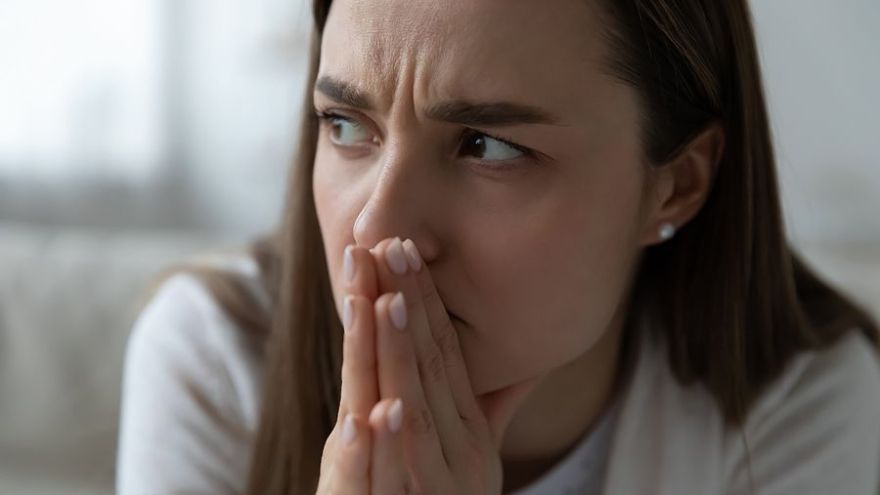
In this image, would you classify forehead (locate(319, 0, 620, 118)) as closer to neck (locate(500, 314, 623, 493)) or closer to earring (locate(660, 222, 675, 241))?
earring (locate(660, 222, 675, 241))

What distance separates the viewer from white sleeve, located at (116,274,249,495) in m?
1.17

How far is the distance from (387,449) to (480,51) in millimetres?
349

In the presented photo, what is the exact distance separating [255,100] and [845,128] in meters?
1.12

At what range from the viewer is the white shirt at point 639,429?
1187 millimetres

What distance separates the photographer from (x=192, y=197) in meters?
2.11

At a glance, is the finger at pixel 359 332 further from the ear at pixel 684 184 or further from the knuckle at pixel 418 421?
the ear at pixel 684 184

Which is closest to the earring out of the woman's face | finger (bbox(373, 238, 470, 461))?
the woman's face

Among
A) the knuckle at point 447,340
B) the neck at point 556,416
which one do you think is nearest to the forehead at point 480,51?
the knuckle at point 447,340

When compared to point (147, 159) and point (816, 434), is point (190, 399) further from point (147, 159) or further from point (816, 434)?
point (147, 159)

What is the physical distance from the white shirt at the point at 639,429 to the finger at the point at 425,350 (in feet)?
0.96

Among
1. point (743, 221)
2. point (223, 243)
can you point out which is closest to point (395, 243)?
point (743, 221)

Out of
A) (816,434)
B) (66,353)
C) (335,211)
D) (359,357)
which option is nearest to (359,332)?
(359,357)

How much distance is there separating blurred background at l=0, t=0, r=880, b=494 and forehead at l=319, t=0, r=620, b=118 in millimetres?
815

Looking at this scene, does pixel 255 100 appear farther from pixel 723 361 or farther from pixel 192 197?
pixel 723 361
